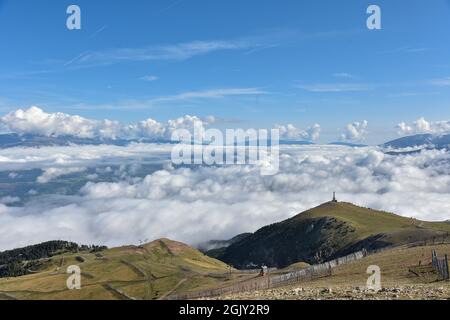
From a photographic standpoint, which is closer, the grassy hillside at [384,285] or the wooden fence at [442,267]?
the grassy hillside at [384,285]

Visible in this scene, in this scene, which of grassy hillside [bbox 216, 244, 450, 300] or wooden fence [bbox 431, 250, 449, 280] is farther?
wooden fence [bbox 431, 250, 449, 280]

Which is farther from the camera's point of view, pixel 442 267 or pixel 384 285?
pixel 442 267

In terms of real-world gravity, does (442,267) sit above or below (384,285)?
above
